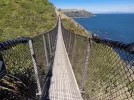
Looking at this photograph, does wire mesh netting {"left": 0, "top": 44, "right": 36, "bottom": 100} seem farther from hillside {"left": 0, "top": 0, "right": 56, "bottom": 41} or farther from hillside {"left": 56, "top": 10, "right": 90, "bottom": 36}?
hillside {"left": 56, "top": 10, "right": 90, "bottom": 36}

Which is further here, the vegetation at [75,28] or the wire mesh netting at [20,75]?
the vegetation at [75,28]

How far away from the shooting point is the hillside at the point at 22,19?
23.0 metres

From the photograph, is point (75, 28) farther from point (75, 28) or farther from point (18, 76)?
point (18, 76)

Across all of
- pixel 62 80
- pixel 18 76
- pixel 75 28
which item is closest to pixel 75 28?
pixel 75 28

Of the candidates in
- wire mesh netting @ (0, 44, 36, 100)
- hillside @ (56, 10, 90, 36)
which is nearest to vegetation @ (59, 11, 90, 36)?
hillside @ (56, 10, 90, 36)

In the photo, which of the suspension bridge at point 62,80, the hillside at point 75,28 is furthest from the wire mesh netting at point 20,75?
the hillside at point 75,28

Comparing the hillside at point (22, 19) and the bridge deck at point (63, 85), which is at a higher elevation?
the bridge deck at point (63, 85)

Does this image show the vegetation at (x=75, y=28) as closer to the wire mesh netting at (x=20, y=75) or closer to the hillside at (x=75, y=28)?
the hillside at (x=75, y=28)

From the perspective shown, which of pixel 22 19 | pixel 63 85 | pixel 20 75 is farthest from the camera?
pixel 22 19

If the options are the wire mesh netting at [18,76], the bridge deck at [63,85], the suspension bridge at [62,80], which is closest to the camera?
the wire mesh netting at [18,76]

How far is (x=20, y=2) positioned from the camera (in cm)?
3766

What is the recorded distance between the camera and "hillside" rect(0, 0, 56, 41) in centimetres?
2299

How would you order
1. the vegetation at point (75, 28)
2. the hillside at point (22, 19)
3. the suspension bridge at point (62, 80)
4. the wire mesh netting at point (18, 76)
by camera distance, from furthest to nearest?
1. the vegetation at point (75, 28)
2. the hillside at point (22, 19)
3. the suspension bridge at point (62, 80)
4. the wire mesh netting at point (18, 76)

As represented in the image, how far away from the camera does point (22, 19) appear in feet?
94.0
